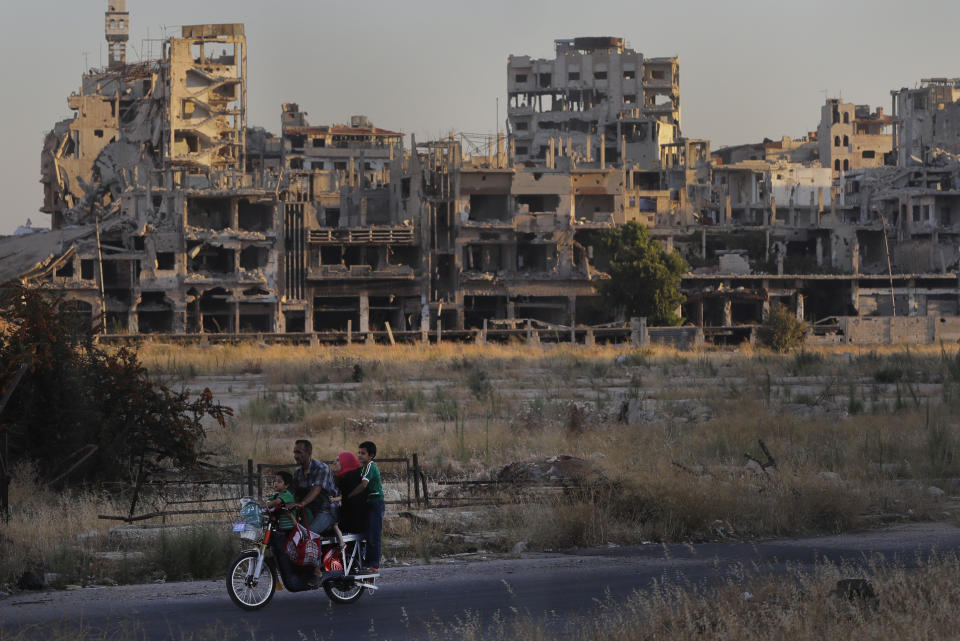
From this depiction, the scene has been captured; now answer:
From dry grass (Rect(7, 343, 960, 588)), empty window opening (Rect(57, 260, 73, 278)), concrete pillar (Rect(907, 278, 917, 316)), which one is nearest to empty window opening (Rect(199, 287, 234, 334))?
empty window opening (Rect(57, 260, 73, 278))

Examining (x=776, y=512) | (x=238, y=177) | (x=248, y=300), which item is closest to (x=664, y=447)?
(x=776, y=512)

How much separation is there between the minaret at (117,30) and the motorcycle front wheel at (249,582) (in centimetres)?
9431

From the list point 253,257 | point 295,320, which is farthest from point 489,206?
point 253,257

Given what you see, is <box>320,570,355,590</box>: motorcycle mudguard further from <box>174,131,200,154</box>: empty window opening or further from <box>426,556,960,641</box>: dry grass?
<box>174,131,200,154</box>: empty window opening

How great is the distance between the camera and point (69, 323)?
1994 centimetres

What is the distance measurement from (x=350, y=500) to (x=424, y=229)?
6338 cm

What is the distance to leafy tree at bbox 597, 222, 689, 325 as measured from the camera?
67.9 meters

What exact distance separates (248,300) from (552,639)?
205 feet

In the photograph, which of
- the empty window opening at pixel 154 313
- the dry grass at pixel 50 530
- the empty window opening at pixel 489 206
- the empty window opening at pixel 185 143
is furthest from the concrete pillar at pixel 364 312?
the dry grass at pixel 50 530

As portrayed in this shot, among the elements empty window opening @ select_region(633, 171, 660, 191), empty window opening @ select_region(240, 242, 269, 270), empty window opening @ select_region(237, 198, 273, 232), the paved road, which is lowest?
the paved road

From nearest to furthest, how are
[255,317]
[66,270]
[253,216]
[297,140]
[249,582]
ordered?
[249,582], [66,270], [255,317], [253,216], [297,140]

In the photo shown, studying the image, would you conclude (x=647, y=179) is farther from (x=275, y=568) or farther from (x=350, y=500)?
(x=275, y=568)

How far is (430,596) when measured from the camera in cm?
1299

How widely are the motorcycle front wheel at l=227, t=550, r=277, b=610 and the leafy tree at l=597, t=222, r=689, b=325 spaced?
56.3 meters
